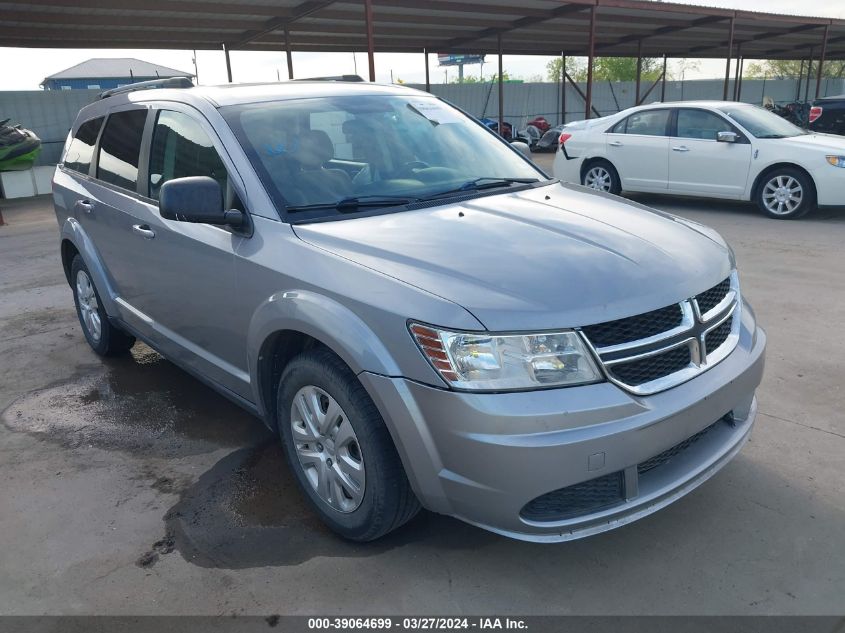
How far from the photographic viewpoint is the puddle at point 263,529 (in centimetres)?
275

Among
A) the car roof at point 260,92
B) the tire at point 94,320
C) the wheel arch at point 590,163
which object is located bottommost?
the tire at point 94,320

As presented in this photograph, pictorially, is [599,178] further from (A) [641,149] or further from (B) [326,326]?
(B) [326,326]

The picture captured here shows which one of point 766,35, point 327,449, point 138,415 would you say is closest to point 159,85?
point 138,415

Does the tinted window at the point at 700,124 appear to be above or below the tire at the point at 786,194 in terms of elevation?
above

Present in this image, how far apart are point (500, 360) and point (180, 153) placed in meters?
2.21

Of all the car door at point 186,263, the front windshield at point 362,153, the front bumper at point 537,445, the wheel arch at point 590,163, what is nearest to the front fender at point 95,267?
the car door at point 186,263

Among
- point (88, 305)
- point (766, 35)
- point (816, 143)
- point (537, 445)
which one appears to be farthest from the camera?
point (766, 35)

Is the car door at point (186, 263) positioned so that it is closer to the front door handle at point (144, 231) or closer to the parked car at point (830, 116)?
the front door handle at point (144, 231)

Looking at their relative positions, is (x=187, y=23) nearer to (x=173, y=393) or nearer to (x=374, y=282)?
(x=173, y=393)

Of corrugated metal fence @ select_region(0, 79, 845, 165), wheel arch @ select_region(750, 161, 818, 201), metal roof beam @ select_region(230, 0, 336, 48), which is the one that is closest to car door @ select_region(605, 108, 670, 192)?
wheel arch @ select_region(750, 161, 818, 201)

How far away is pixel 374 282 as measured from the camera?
2.39 m

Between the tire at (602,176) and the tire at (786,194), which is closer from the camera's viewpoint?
the tire at (786,194)

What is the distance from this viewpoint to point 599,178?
10.9 m

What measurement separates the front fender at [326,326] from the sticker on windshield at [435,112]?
1581 mm
